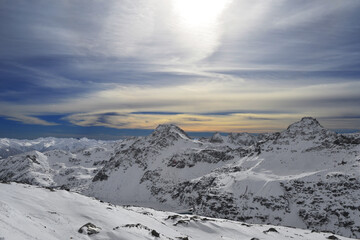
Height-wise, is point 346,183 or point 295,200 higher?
point 346,183

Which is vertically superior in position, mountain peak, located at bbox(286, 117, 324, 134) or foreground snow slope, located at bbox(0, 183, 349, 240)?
mountain peak, located at bbox(286, 117, 324, 134)

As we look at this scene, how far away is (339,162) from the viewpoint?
126 meters

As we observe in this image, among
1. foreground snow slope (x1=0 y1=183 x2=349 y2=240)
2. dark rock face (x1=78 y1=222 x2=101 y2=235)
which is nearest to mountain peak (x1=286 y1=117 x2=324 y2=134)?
foreground snow slope (x1=0 y1=183 x2=349 y2=240)

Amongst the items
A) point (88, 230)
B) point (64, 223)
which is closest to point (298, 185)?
point (88, 230)

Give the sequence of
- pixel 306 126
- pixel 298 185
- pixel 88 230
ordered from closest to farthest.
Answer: pixel 88 230, pixel 298 185, pixel 306 126

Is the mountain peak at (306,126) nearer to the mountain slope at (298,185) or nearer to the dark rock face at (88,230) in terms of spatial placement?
the mountain slope at (298,185)

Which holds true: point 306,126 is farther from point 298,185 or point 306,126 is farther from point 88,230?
point 88,230

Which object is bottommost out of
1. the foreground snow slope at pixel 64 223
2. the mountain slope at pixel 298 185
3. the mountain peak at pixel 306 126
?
the mountain slope at pixel 298 185

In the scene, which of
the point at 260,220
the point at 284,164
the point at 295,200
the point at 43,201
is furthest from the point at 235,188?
the point at 43,201

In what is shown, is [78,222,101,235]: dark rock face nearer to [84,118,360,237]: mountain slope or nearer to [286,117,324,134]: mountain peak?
[84,118,360,237]: mountain slope

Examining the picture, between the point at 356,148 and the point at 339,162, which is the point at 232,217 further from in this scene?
the point at 356,148

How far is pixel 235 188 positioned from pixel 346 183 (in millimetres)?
52420

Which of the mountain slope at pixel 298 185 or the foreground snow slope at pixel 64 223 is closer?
the foreground snow slope at pixel 64 223

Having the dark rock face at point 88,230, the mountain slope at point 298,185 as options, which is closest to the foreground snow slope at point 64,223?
the dark rock face at point 88,230
